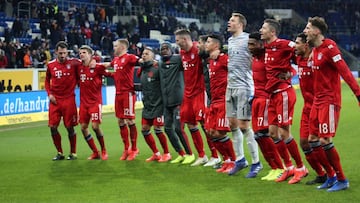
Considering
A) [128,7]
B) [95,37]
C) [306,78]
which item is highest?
[128,7]

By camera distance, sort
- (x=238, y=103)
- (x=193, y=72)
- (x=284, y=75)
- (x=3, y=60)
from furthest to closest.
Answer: (x=3, y=60) < (x=193, y=72) < (x=238, y=103) < (x=284, y=75)

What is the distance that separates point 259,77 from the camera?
10094mm

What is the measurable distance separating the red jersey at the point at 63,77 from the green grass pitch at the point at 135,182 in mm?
1315

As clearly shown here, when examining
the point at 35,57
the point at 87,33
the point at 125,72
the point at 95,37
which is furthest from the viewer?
the point at 87,33

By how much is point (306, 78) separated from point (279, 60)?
0.48 meters

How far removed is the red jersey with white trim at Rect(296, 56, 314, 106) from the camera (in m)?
9.47

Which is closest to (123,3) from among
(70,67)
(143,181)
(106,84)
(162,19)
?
(162,19)

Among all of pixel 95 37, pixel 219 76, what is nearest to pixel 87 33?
pixel 95 37

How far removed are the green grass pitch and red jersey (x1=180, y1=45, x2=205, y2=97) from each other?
4.44 feet

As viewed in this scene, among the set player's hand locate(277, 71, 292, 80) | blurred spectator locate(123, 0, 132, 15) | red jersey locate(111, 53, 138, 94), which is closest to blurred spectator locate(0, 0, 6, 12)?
blurred spectator locate(123, 0, 132, 15)

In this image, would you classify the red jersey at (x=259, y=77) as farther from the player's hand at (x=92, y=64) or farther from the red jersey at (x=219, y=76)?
the player's hand at (x=92, y=64)

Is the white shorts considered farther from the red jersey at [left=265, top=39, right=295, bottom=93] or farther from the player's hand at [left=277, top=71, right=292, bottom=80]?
the player's hand at [left=277, top=71, right=292, bottom=80]

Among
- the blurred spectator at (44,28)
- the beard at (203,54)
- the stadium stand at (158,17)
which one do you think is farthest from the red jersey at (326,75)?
the blurred spectator at (44,28)

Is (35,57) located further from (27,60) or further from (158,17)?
(158,17)
